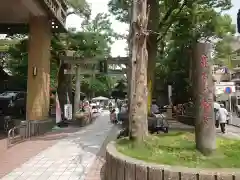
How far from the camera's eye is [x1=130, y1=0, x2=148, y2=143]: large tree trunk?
Result: 6812mm

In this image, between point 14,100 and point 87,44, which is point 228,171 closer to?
point 87,44

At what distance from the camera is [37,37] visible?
1645cm

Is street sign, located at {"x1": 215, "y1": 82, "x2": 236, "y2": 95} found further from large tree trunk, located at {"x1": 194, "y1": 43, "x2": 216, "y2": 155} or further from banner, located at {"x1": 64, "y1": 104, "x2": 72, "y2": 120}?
large tree trunk, located at {"x1": 194, "y1": 43, "x2": 216, "y2": 155}

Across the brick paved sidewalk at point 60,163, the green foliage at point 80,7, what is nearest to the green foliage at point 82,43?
the green foliage at point 80,7

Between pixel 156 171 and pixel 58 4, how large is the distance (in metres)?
14.7

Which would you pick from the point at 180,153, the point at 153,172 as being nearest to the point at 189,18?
the point at 180,153

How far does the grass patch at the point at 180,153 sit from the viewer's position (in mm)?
5242

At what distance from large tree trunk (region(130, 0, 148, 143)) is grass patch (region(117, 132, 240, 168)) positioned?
31 cm

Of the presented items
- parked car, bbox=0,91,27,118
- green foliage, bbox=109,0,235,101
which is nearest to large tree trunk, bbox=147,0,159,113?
green foliage, bbox=109,0,235,101

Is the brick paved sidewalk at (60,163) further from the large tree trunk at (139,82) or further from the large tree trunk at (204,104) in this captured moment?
the large tree trunk at (204,104)

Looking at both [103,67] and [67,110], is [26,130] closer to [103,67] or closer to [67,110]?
[67,110]

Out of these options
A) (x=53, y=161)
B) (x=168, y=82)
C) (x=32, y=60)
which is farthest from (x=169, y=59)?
(x=53, y=161)

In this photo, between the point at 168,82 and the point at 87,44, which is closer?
the point at 87,44

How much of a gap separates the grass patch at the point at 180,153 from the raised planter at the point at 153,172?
1.18ft
